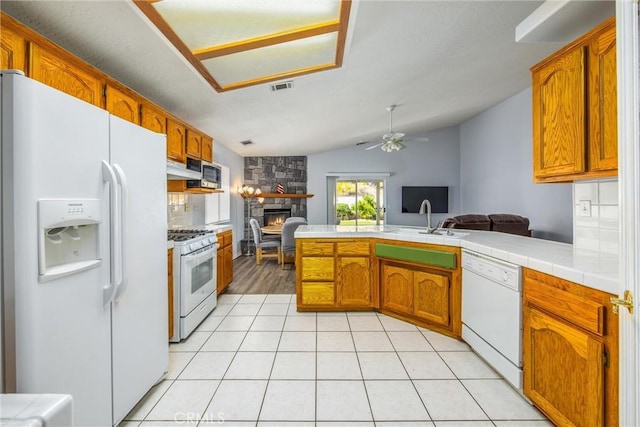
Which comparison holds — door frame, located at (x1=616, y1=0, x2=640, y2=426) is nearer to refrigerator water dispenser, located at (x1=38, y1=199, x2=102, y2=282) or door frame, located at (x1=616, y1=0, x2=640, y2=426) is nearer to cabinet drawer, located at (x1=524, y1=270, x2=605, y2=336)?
cabinet drawer, located at (x1=524, y1=270, x2=605, y2=336)

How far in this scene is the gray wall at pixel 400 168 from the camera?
23.8ft

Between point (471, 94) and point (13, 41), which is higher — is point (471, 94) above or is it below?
above

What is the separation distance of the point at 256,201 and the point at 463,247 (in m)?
5.56

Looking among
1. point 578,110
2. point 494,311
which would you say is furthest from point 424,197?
point 578,110

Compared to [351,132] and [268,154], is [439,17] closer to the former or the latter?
[351,132]

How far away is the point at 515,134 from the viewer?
5.13 metres

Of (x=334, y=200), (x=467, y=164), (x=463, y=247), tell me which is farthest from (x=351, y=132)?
(x=463, y=247)

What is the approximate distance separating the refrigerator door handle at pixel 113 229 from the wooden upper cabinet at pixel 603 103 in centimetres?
237

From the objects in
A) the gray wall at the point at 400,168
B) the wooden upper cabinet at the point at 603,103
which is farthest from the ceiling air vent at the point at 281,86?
the gray wall at the point at 400,168

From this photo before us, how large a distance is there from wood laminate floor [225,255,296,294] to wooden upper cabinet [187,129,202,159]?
1.79 metres

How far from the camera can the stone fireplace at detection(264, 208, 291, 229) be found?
7.12m

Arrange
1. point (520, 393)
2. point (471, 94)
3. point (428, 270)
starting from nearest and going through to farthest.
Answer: point (520, 393) → point (428, 270) → point (471, 94)

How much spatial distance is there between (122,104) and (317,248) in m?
2.02

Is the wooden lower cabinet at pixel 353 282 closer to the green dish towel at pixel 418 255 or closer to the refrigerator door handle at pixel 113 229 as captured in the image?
the green dish towel at pixel 418 255
